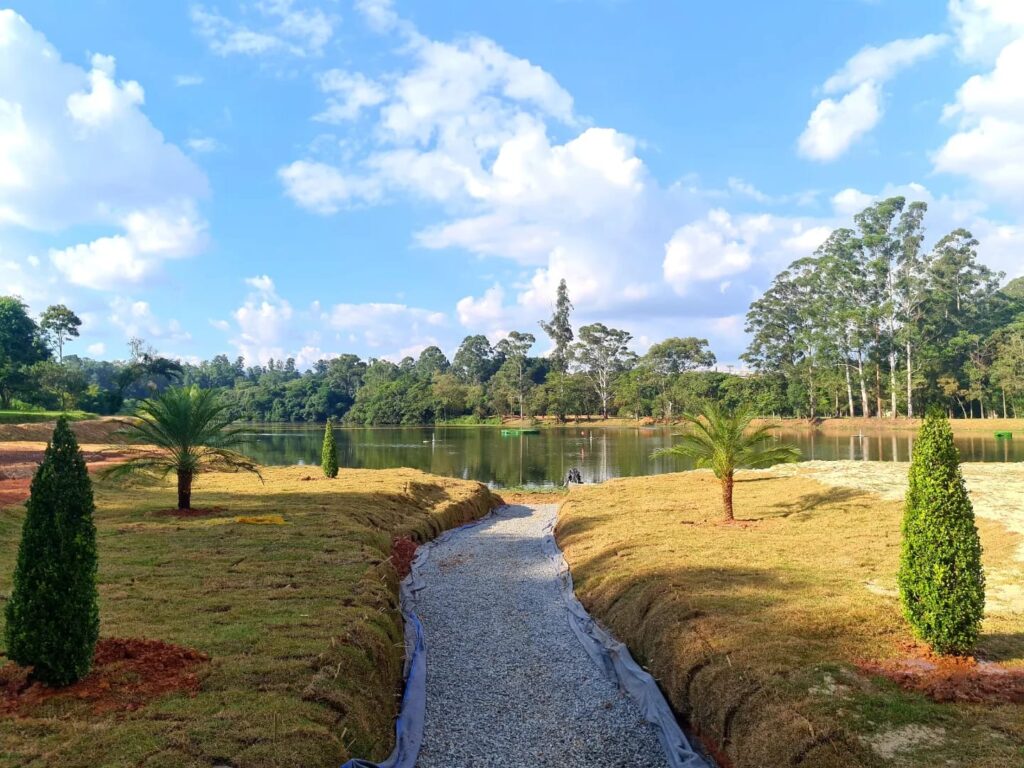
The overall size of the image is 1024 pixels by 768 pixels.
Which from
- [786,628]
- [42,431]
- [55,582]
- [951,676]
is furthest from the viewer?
[42,431]

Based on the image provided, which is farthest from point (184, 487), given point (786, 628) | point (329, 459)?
point (786, 628)

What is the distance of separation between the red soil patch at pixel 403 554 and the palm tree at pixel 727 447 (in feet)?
18.5

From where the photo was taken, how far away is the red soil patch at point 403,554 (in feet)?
37.8

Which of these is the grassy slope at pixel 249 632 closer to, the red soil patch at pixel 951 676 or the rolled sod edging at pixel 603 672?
the rolled sod edging at pixel 603 672

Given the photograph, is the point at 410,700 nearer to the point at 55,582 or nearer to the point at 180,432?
the point at 55,582

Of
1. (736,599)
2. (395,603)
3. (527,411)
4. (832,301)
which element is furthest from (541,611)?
(527,411)

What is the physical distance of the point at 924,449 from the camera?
233 inches

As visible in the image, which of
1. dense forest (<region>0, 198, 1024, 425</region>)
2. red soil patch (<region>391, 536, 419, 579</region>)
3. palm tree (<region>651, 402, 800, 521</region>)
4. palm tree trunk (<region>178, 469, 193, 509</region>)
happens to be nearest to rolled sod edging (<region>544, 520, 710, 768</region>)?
red soil patch (<region>391, 536, 419, 579</region>)

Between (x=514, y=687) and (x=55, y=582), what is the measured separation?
15.2ft

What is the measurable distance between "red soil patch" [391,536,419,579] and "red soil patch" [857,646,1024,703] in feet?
25.0

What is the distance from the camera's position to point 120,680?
495 cm

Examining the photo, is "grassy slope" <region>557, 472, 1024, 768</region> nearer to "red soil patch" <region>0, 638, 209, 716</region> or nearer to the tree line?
"red soil patch" <region>0, 638, 209, 716</region>

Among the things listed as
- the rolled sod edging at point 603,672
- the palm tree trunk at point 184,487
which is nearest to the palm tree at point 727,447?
the rolled sod edging at point 603,672

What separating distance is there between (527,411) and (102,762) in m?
88.3
